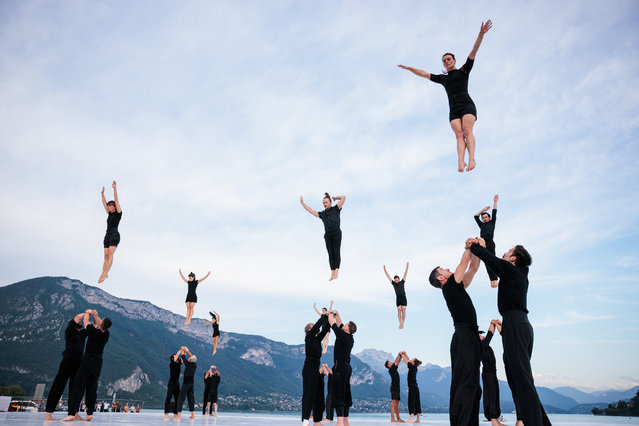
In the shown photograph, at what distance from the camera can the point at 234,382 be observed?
150500 mm

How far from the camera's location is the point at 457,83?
837 centimetres

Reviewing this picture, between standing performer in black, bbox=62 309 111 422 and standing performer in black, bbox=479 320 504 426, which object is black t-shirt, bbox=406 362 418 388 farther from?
standing performer in black, bbox=62 309 111 422

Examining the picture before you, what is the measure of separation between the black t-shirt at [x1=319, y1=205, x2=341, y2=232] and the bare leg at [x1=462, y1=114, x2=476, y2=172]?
489 cm

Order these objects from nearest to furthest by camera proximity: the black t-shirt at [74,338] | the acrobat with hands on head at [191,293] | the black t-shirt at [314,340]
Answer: the black t-shirt at [314,340]
the black t-shirt at [74,338]
the acrobat with hands on head at [191,293]

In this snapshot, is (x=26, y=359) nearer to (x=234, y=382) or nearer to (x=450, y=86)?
(x=234, y=382)

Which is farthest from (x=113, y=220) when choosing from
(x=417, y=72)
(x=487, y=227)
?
(x=487, y=227)

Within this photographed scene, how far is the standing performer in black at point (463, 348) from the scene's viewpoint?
507cm

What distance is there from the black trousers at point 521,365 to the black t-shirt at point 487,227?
5.88 m

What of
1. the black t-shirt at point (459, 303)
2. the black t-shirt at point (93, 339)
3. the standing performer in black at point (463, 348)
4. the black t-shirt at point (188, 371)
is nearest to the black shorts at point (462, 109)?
the standing performer in black at point (463, 348)

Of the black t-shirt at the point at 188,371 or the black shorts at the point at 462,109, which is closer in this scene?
the black shorts at the point at 462,109

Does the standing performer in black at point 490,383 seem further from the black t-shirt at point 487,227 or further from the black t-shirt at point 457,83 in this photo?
the black t-shirt at point 457,83

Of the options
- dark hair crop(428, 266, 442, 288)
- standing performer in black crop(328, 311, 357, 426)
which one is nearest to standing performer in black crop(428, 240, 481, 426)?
dark hair crop(428, 266, 442, 288)

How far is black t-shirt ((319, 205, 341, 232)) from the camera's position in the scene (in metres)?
12.1

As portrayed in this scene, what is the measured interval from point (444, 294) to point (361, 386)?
211390mm
